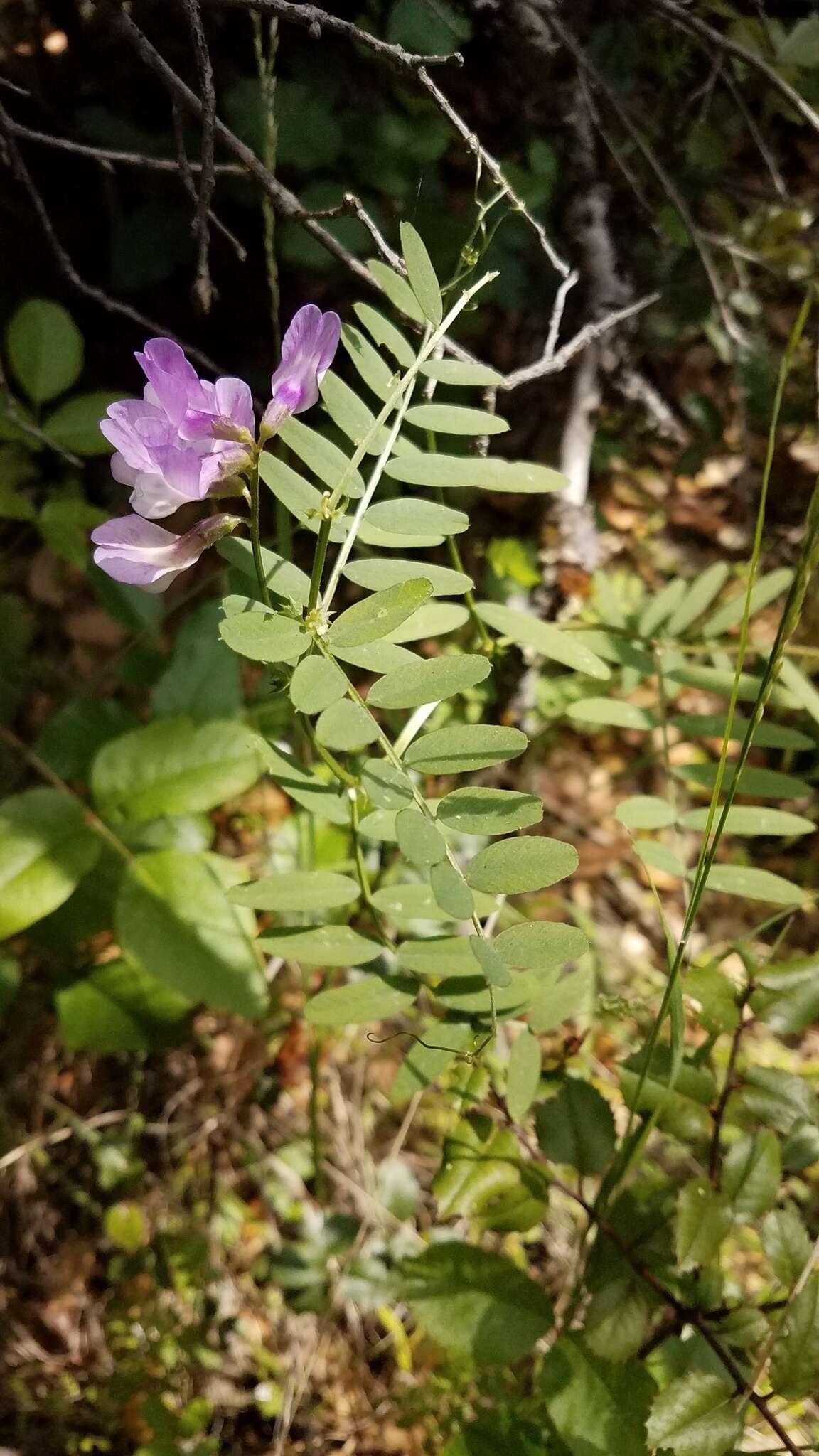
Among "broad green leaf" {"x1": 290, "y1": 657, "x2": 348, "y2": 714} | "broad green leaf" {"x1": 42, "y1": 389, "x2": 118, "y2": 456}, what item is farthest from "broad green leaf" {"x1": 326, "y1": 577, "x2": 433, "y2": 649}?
"broad green leaf" {"x1": 42, "y1": 389, "x2": 118, "y2": 456}

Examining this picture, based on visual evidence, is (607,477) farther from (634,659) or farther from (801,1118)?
(801,1118)

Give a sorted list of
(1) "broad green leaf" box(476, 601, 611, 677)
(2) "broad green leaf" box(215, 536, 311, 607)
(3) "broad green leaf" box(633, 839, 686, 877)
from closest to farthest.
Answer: (2) "broad green leaf" box(215, 536, 311, 607)
(1) "broad green leaf" box(476, 601, 611, 677)
(3) "broad green leaf" box(633, 839, 686, 877)

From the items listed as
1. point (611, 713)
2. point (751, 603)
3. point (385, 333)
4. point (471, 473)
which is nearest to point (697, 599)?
point (751, 603)

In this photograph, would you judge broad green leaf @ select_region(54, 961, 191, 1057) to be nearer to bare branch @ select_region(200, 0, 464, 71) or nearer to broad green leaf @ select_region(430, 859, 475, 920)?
broad green leaf @ select_region(430, 859, 475, 920)

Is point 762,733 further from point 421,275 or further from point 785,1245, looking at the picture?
point 421,275

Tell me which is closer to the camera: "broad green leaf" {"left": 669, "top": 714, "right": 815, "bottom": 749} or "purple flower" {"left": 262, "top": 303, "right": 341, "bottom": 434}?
"purple flower" {"left": 262, "top": 303, "right": 341, "bottom": 434}

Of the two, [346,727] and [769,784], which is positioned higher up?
[346,727]

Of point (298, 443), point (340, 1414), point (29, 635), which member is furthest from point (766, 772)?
point (29, 635)
